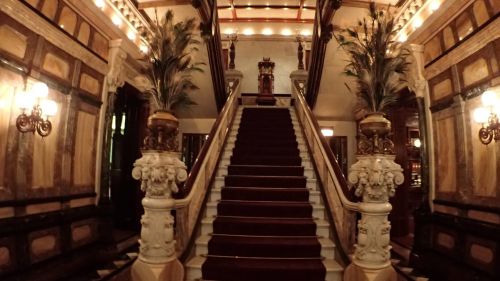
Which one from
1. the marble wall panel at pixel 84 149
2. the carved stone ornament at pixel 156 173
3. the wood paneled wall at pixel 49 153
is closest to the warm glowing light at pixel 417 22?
the carved stone ornament at pixel 156 173

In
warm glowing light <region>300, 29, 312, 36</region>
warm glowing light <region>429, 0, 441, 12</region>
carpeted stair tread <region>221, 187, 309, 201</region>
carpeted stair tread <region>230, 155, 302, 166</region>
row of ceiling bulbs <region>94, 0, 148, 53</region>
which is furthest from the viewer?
warm glowing light <region>300, 29, 312, 36</region>

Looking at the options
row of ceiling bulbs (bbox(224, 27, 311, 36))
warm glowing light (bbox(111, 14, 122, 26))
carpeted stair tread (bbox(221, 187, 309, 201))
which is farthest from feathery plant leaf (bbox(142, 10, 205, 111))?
row of ceiling bulbs (bbox(224, 27, 311, 36))

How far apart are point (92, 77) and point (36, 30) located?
3.79 feet

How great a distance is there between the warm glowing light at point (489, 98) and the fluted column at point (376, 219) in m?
1.43

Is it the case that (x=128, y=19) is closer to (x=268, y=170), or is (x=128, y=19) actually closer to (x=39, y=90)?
(x=39, y=90)

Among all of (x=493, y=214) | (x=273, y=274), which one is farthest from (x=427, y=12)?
(x=273, y=274)

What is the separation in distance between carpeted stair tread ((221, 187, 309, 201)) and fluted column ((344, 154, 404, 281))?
142 cm

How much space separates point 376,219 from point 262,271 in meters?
1.19

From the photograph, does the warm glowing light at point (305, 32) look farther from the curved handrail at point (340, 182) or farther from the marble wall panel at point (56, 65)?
the marble wall panel at point (56, 65)

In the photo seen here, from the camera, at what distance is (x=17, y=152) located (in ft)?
10.5

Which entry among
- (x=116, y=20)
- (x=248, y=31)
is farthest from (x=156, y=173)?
(x=248, y=31)

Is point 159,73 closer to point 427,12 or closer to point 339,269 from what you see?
point 339,269

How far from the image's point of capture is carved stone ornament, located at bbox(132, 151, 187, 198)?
2.66 meters

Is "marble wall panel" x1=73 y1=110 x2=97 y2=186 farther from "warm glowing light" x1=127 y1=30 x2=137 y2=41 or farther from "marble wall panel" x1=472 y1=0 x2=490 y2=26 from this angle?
"marble wall panel" x1=472 y1=0 x2=490 y2=26
